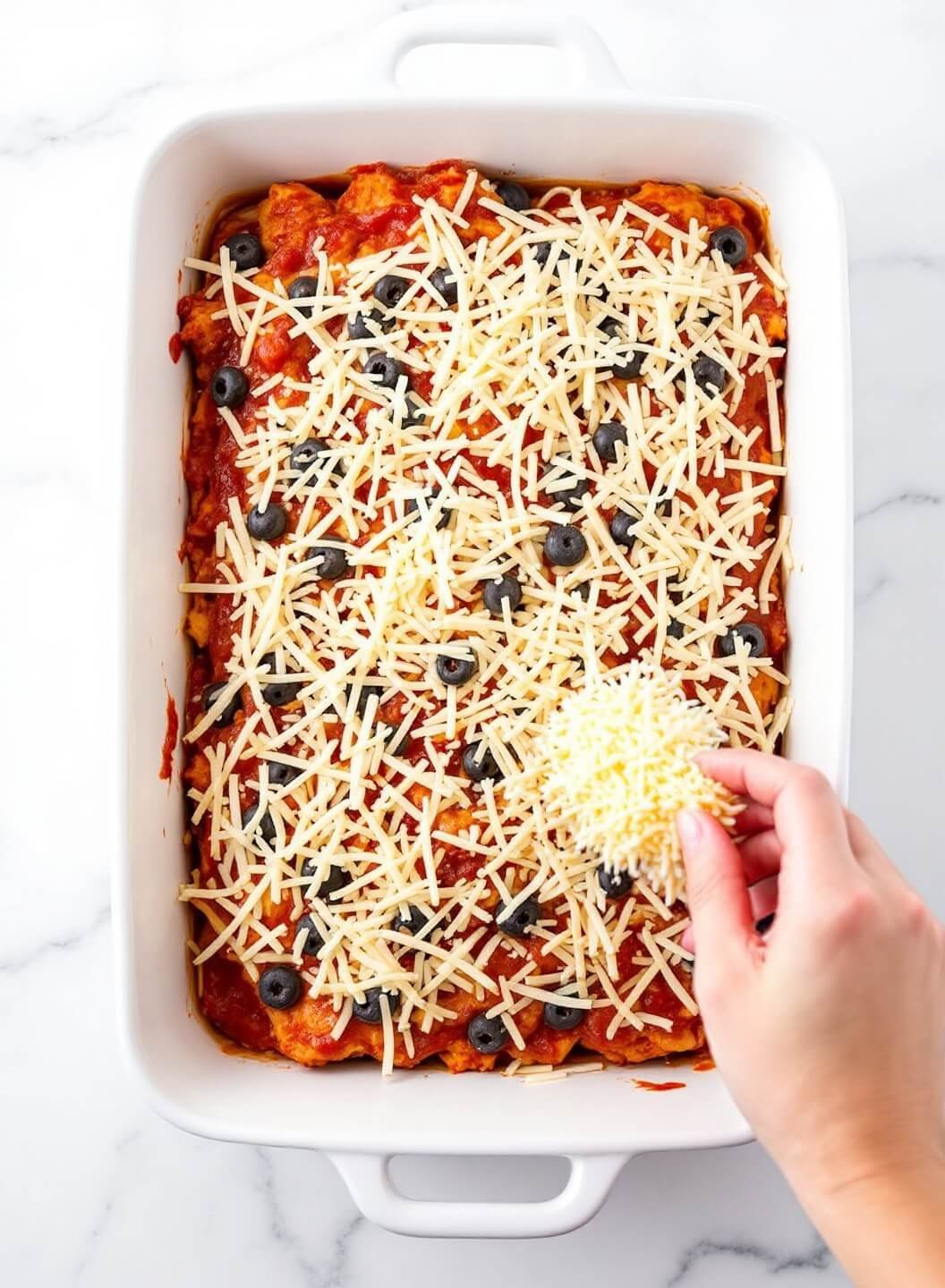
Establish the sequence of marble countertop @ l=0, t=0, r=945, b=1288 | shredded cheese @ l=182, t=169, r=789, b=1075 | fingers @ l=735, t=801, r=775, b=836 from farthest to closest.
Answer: marble countertop @ l=0, t=0, r=945, b=1288
shredded cheese @ l=182, t=169, r=789, b=1075
fingers @ l=735, t=801, r=775, b=836

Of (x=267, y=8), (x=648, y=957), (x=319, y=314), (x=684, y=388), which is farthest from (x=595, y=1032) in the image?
(x=267, y=8)

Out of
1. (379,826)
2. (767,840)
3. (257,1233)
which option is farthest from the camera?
(257,1233)

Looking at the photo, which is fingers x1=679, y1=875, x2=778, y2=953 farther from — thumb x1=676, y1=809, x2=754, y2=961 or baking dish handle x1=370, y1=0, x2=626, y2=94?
baking dish handle x1=370, y1=0, x2=626, y2=94

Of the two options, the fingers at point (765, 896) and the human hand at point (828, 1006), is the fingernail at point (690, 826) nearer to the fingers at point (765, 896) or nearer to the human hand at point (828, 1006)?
the human hand at point (828, 1006)

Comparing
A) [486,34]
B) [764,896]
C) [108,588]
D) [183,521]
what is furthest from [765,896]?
[486,34]

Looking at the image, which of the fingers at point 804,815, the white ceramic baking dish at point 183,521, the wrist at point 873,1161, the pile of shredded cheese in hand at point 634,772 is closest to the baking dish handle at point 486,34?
the white ceramic baking dish at point 183,521

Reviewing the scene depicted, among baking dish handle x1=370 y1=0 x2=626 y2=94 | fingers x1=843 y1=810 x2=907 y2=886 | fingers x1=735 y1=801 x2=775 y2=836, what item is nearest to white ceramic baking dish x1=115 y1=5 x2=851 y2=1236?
baking dish handle x1=370 y1=0 x2=626 y2=94

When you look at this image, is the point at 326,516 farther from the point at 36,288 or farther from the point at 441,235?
the point at 36,288
